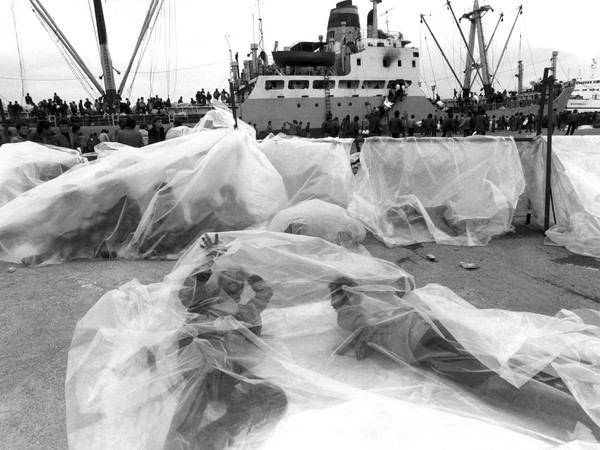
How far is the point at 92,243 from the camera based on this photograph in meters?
3.88

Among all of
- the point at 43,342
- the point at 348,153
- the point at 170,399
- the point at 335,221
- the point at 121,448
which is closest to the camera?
the point at 121,448

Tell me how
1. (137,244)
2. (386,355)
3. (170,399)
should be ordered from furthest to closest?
(137,244) → (386,355) → (170,399)

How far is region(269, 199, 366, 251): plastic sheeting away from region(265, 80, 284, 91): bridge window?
61.8 ft

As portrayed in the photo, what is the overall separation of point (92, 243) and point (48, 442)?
2.65 meters

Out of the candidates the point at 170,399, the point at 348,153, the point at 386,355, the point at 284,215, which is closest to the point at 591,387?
the point at 386,355

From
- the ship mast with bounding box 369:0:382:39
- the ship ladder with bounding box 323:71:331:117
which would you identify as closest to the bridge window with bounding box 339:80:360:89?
the ship ladder with bounding box 323:71:331:117

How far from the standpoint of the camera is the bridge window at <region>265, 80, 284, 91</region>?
20.9 m

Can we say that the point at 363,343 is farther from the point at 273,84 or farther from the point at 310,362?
the point at 273,84

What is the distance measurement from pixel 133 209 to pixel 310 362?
2.83 meters

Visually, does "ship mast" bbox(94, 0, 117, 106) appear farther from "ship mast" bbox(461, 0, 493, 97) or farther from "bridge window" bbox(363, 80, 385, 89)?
"ship mast" bbox(461, 0, 493, 97)

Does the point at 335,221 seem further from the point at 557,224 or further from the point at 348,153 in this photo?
the point at 557,224

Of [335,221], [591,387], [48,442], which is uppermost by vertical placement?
[335,221]

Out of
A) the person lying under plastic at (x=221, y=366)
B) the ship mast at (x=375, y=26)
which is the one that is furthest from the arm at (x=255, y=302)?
the ship mast at (x=375, y=26)

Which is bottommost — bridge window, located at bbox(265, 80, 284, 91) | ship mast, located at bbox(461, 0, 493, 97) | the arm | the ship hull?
the arm
